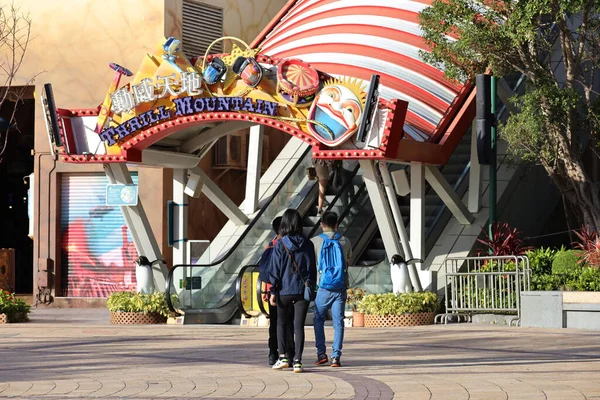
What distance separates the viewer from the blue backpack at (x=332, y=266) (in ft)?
44.9

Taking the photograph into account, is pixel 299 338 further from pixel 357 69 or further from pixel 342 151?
pixel 357 69

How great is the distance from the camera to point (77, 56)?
29.2m

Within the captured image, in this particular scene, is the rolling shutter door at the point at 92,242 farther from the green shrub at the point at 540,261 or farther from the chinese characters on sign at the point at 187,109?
the green shrub at the point at 540,261

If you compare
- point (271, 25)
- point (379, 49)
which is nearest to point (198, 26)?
point (271, 25)

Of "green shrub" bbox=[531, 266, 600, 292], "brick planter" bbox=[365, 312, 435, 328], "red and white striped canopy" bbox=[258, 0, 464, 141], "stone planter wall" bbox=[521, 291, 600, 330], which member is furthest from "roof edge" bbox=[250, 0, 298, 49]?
"stone planter wall" bbox=[521, 291, 600, 330]

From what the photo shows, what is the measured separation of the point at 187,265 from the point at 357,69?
5.25 meters

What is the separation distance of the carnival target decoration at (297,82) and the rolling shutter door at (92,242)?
864 centimetres

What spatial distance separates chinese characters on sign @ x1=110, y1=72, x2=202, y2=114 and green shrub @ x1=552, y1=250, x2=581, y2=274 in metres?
7.11

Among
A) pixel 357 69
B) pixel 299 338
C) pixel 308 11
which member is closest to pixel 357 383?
pixel 299 338

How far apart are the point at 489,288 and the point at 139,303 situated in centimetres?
655

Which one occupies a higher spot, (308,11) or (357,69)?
(308,11)

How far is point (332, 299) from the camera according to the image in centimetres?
1367

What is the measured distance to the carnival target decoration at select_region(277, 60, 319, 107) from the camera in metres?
Result: 20.8

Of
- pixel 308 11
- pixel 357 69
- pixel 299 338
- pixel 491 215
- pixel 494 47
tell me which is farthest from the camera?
pixel 308 11
